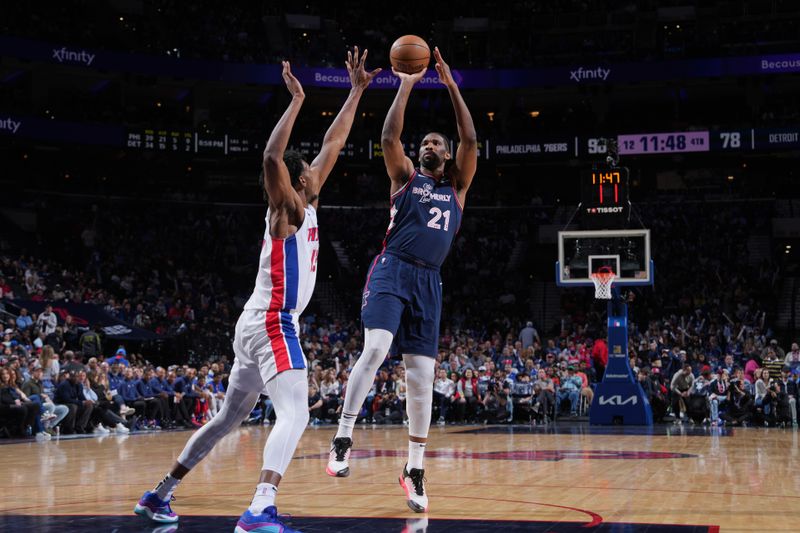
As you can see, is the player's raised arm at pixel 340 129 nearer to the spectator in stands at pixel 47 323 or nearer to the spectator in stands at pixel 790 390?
the spectator in stands at pixel 790 390

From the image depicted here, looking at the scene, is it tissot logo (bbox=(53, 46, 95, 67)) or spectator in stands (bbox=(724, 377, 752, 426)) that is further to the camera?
tissot logo (bbox=(53, 46, 95, 67))

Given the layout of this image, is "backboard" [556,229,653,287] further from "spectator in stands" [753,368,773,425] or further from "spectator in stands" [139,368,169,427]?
"spectator in stands" [139,368,169,427]

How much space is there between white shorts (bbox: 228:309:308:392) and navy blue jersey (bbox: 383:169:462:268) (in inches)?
46.3

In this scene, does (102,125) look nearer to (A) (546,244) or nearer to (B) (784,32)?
(A) (546,244)

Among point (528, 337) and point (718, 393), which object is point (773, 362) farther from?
point (528, 337)

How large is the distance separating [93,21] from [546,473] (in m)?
28.6

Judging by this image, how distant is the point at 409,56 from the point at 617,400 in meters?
12.4

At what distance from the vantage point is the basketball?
6.29 m

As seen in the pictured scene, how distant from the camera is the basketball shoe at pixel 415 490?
5754mm

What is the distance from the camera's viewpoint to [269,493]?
15.2 ft

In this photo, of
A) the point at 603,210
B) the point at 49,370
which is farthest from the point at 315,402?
the point at 603,210

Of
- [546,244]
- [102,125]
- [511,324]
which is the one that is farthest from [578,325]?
[102,125]

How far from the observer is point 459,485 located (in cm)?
753

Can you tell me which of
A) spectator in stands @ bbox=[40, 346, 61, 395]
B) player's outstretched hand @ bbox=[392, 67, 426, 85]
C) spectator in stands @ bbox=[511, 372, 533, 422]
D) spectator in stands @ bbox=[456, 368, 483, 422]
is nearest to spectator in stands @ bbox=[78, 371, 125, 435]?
spectator in stands @ bbox=[40, 346, 61, 395]
